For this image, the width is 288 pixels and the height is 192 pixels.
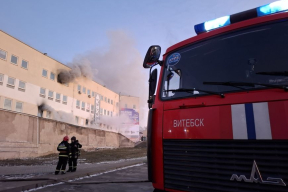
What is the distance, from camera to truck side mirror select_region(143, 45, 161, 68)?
3.62 meters

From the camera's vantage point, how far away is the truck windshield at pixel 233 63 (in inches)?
101

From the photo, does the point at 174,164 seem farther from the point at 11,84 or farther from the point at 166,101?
the point at 11,84

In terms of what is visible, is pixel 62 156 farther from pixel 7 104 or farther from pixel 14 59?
pixel 14 59

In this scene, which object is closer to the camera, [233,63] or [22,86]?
[233,63]

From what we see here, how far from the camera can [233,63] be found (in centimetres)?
284

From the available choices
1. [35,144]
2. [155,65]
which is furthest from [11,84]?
[155,65]

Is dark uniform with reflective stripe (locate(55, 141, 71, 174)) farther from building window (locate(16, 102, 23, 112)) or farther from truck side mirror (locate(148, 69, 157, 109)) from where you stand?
building window (locate(16, 102, 23, 112))

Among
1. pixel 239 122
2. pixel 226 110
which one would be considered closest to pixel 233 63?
pixel 226 110

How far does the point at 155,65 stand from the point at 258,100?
1741 millimetres

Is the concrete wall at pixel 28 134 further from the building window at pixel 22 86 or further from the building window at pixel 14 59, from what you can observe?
the building window at pixel 14 59

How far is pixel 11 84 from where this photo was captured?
24.8m

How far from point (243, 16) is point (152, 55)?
4.52 feet

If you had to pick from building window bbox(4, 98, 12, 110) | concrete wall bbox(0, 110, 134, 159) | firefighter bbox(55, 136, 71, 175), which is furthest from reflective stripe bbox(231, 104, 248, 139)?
building window bbox(4, 98, 12, 110)

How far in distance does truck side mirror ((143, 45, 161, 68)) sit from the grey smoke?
105 ft
